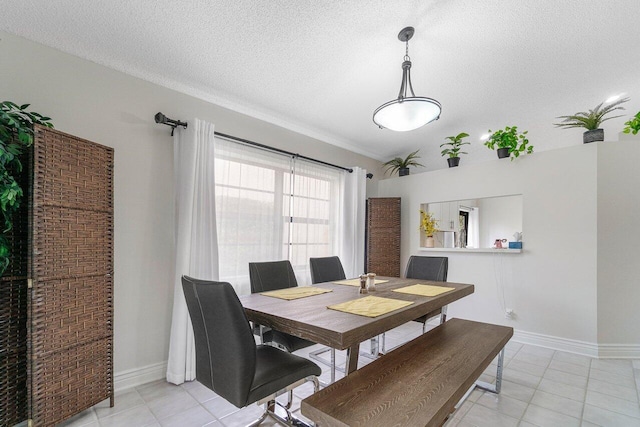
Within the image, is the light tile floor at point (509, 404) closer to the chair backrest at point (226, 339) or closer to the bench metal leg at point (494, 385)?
the bench metal leg at point (494, 385)

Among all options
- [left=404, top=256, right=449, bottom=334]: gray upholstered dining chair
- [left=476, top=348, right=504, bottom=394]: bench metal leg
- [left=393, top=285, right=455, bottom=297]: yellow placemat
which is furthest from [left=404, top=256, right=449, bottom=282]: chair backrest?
[left=476, top=348, right=504, bottom=394]: bench metal leg

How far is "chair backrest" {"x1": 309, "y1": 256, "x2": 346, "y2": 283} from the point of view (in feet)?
9.62

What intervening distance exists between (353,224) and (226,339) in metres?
2.96

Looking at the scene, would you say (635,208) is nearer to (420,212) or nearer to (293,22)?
(420,212)

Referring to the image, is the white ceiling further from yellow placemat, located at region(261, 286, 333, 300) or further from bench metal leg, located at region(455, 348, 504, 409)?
bench metal leg, located at region(455, 348, 504, 409)

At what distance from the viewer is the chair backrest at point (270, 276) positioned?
2.42 meters

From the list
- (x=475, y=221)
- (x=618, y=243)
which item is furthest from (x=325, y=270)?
(x=475, y=221)

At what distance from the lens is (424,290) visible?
2289 mm

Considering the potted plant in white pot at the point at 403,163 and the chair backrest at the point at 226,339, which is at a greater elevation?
the potted plant in white pot at the point at 403,163

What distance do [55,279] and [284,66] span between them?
7.47 feet

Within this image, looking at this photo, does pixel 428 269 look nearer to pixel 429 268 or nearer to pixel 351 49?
pixel 429 268

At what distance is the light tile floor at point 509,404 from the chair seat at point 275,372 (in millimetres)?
541

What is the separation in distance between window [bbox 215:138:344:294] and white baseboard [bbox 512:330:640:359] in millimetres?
2587

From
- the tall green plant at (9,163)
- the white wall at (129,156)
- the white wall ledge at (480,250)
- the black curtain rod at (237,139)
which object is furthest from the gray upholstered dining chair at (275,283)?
the white wall ledge at (480,250)
